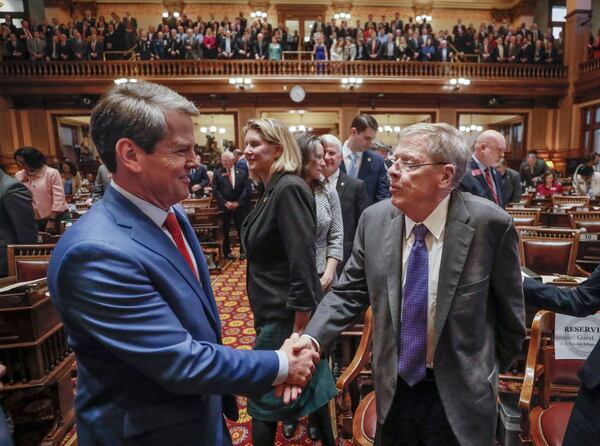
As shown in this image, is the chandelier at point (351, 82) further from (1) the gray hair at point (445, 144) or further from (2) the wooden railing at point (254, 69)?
(1) the gray hair at point (445, 144)

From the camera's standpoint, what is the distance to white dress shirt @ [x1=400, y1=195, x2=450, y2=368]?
1.19 meters

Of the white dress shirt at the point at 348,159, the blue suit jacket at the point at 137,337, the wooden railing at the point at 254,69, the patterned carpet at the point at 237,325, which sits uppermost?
the wooden railing at the point at 254,69

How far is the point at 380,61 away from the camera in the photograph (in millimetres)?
11023

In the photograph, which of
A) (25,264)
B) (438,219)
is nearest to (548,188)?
(438,219)

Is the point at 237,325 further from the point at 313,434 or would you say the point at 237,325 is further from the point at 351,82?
the point at 351,82

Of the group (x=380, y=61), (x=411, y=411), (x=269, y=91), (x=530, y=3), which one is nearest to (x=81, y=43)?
(x=269, y=91)

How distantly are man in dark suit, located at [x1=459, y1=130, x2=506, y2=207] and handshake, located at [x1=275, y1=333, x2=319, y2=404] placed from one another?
232cm

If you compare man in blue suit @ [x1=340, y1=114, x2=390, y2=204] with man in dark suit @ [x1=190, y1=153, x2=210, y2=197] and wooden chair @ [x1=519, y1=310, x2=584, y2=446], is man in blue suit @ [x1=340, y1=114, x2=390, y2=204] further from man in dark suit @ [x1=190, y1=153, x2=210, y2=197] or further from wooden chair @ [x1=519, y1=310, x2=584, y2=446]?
man in dark suit @ [x1=190, y1=153, x2=210, y2=197]

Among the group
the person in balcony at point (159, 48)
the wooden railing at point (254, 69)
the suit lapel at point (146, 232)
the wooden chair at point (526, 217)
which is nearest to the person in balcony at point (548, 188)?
the wooden chair at point (526, 217)

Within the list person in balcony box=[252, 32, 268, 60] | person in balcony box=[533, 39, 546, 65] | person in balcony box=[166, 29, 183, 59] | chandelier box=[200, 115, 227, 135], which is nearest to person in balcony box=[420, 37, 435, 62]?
person in balcony box=[533, 39, 546, 65]

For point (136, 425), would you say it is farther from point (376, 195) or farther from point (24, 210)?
point (376, 195)

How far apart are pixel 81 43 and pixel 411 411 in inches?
508

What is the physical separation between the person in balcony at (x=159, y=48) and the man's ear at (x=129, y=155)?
37.7ft

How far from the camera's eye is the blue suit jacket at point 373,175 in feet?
11.8
